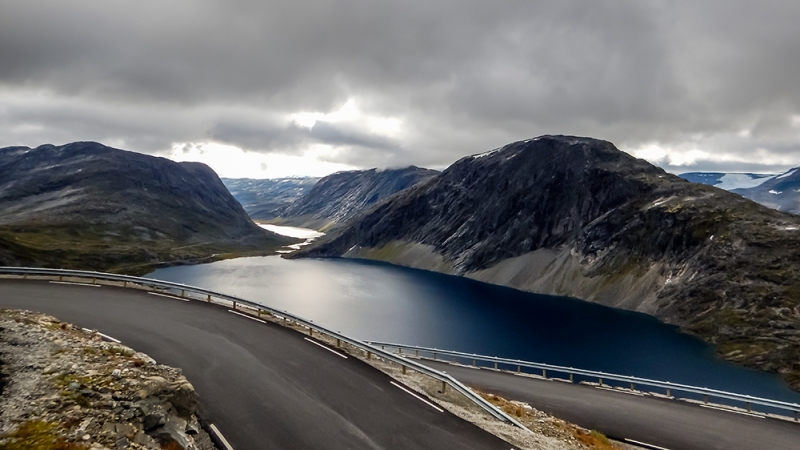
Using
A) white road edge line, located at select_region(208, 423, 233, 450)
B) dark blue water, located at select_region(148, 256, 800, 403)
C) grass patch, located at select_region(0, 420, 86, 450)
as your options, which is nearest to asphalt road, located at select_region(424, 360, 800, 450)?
white road edge line, located at select_region(208, 423, 233, 450)

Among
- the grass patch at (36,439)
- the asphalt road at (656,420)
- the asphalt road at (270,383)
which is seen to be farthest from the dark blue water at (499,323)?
the grass patch at (36,439)

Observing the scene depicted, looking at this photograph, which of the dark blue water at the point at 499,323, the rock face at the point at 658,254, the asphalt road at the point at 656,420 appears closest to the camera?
the asphalt road at the point at 656,420

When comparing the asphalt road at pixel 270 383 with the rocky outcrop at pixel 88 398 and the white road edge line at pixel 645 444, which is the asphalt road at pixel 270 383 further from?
the white road edge line at pixel 645 444

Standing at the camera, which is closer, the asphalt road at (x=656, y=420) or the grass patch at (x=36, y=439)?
the grass patch at (x=36, y=439)

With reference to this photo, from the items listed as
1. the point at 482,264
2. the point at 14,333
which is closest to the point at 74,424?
the point at 14,333

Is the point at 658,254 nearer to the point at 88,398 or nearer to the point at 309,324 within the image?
the point at 309,324

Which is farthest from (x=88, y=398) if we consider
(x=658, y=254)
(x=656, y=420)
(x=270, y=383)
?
(x=658, y=254)

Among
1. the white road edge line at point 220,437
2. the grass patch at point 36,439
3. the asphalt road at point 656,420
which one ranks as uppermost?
the grass patch at point 36,439
